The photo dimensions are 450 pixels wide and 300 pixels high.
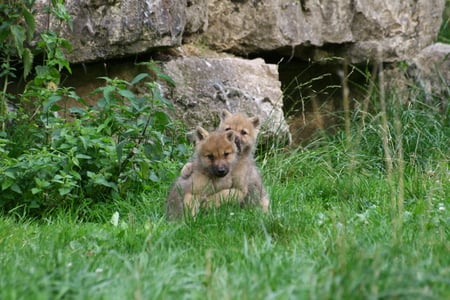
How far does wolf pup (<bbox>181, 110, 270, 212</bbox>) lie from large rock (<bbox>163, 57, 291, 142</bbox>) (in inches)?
23.4

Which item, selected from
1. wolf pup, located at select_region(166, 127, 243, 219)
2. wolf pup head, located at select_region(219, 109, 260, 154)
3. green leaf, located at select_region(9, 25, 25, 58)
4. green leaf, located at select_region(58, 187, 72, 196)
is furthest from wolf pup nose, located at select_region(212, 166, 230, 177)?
green leaf, located at select_region(9, 25, 25, 58)

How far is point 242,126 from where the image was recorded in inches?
302

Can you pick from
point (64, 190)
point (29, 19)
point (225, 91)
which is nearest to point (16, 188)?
point (64, 190)

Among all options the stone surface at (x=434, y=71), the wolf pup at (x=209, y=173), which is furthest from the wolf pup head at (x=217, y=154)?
the stone surface at (x=434, y=71)

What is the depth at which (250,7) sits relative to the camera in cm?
903

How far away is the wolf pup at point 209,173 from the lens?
20.4 feet

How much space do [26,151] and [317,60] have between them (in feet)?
13.0

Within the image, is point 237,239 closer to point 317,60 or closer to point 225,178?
point 225,178

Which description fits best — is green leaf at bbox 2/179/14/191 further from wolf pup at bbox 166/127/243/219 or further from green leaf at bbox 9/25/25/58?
wolf pup at bbox 166/127/243/219

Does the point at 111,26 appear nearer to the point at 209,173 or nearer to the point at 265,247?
the point at 209,173

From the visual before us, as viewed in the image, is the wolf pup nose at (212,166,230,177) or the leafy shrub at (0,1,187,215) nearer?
the wolf pup nose at (212,166,230,177)

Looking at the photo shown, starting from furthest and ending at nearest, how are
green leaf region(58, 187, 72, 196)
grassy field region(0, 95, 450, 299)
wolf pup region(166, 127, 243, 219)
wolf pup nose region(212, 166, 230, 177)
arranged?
1. green leaf region(58, 187, 72, 196)
2. wolf pup nose region(212, 166, 230, 177)
3. wolf pup region(166, 127, 243, 219)
4. grassy field region(0, 95, 450, 299)

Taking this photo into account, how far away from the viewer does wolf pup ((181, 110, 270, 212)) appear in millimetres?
6305

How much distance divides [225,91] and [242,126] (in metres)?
0.94
